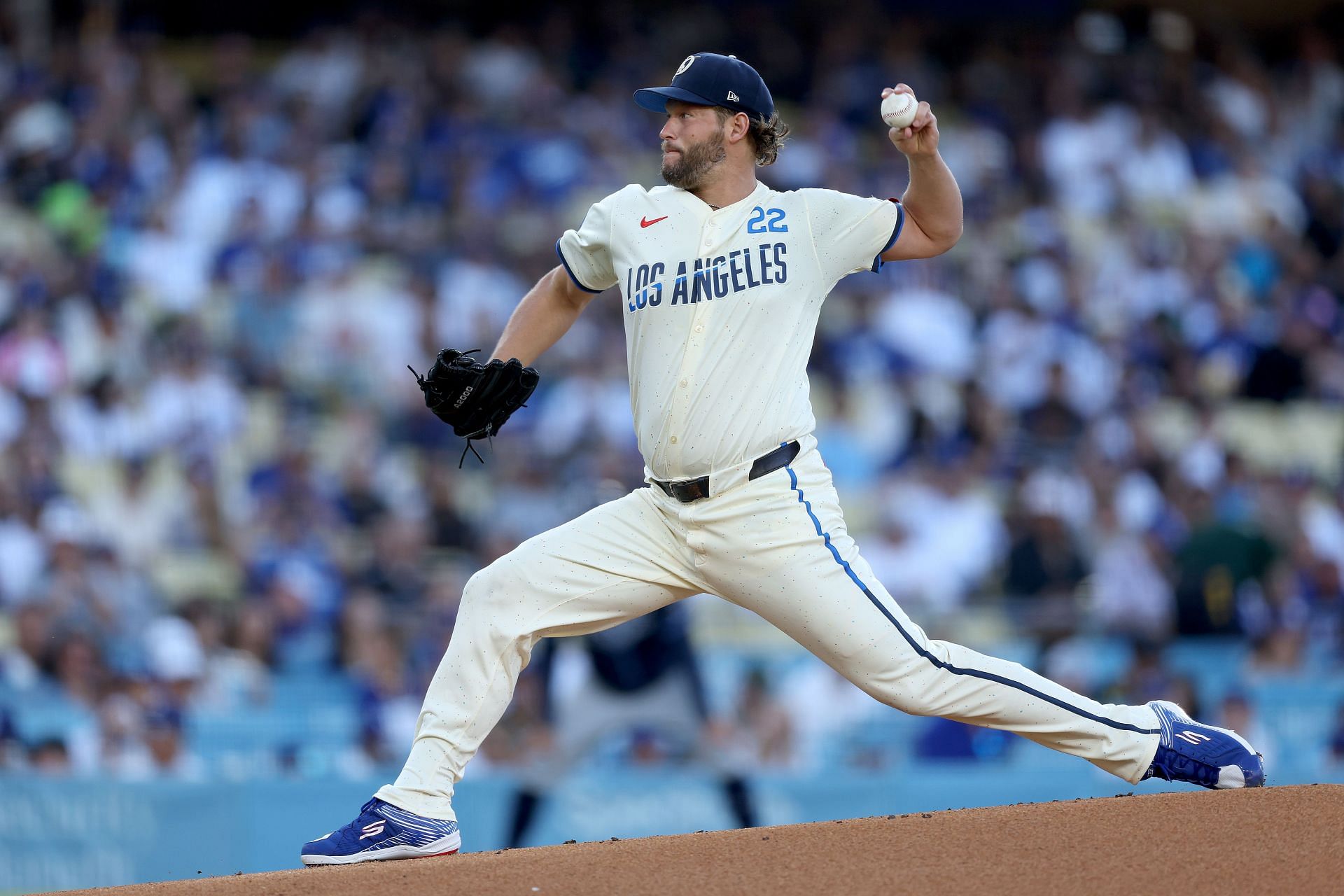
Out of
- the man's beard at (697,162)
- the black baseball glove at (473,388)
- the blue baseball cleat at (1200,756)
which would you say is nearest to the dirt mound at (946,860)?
the blue baseball cleat at (1200,756)

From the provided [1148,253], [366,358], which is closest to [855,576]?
[366,358]

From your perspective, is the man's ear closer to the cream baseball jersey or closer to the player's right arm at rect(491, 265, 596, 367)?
the cream baseball jersey

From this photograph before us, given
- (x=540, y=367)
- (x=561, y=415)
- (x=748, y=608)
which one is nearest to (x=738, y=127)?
(x=748, y=608)

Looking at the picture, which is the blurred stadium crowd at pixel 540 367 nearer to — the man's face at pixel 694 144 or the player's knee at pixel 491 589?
the player's knee at pixel 491 589

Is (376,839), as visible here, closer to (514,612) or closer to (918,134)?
(514,612)

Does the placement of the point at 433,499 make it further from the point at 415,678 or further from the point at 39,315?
the point at 39,315

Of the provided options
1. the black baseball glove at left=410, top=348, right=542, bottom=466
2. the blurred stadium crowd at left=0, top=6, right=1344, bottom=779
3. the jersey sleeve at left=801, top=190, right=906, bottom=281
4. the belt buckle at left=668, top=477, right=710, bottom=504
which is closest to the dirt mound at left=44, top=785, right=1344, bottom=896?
the belt buckle at left=668, top=477, right=710, bottom=504
